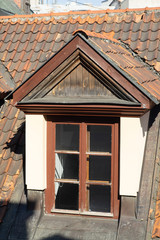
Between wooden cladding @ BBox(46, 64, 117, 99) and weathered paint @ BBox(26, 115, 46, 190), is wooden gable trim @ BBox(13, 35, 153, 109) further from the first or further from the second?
weathered paint @ BBox(26, 115, 46, 190)

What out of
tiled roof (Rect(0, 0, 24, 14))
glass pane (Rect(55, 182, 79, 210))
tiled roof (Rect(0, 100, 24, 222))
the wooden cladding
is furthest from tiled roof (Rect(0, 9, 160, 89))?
tiled roof (Rect(0, 0, 24, 14))

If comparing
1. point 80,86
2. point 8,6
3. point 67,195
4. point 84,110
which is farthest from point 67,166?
point 8,6

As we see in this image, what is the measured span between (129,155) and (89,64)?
1.14 metres

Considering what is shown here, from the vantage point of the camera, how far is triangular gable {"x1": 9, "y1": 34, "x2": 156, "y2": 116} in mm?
4621

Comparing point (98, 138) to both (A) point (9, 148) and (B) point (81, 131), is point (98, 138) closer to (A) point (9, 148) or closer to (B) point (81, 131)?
(B) point (81, 131)

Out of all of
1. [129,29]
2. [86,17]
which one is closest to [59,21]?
[86,17]

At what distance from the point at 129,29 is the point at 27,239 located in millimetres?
3842

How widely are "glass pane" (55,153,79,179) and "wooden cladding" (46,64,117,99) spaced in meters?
0.74

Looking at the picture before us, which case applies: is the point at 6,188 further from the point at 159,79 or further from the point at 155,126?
the point at 159,79

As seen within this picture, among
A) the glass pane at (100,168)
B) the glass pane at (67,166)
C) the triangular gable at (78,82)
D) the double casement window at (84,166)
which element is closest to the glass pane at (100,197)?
the double casement window at (84,166)

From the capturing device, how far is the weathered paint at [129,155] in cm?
464

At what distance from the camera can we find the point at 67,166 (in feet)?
16.4

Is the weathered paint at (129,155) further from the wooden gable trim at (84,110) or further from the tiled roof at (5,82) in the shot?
the tiled roof at (5,82)

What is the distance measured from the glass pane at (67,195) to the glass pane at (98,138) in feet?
1.69
